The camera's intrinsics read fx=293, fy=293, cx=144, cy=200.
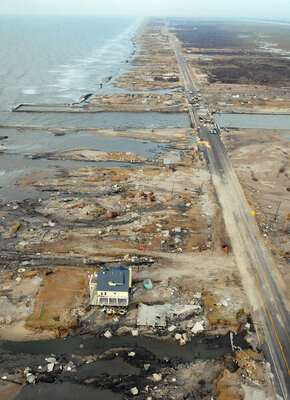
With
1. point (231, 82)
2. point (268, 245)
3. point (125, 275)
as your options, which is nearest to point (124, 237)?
point (125, 275)

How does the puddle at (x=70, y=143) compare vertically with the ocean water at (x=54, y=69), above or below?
below

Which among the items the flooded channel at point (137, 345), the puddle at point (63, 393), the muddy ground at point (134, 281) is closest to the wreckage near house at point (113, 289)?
the muddy ground at point (134, 281)

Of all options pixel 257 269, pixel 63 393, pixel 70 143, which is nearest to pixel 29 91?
pixel 70 143

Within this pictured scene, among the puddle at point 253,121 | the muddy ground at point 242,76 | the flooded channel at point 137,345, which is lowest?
the flooded channel at point 137,345

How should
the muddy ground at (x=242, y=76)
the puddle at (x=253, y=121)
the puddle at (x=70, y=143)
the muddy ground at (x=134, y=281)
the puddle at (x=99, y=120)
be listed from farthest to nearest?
1. the muddy ground at (x=242, y=76)
2. the puddle at (x=253, y=121)
3. the puddle at (x=99, y=120)
4. the puddle at (x=70, y=143)
5. the muddy ground at (x=134, y=281)

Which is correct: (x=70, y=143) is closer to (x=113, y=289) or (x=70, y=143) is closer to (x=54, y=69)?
(x=113, y=289)

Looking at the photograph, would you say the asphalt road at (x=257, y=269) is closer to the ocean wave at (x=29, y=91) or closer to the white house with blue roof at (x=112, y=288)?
the white house with blue roof at (x=112, y=288)

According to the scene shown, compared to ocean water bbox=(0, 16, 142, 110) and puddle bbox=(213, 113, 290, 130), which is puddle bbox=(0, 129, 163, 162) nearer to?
puddle bbox=(213, 113, 290, 130)

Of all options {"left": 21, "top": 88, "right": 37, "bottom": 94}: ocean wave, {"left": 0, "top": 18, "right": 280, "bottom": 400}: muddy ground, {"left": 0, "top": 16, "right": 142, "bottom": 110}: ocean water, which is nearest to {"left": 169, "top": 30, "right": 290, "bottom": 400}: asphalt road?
{"left": 0, "top": 18, "right": 280, "bottom": 400}: muddy ground
